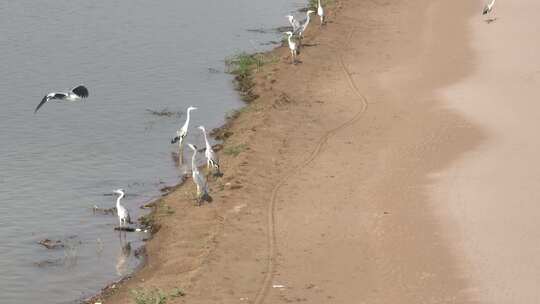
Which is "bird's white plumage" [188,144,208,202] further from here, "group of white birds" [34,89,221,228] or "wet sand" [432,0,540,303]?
"wet sand" [432,0,540,303]

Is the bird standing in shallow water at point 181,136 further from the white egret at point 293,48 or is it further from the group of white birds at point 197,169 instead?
the white egret at point 293,48

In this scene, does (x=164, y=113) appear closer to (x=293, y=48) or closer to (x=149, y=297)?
(x=293, y=48)

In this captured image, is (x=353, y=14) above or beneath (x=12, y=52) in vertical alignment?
beneath

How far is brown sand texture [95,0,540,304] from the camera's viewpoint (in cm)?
1360

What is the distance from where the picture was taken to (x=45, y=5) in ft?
108

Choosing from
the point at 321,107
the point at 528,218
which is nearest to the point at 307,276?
the point at 528,218

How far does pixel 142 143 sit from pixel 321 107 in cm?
463

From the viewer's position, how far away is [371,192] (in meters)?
17.1

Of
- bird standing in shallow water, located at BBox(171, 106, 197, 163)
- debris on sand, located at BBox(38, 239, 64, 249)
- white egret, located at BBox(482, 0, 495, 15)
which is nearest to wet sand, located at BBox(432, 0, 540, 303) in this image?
white egret, located at BBox(482, 0, 495, 15)

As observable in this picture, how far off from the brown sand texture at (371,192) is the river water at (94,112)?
107 cm

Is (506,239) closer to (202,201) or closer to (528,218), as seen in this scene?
(528,218)

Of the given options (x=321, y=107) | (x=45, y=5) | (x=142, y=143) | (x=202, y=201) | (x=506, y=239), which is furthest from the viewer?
(x=45, y=5)

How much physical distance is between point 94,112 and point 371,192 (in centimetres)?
828

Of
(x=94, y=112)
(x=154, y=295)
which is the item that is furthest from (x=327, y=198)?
(x=94, y=112)
